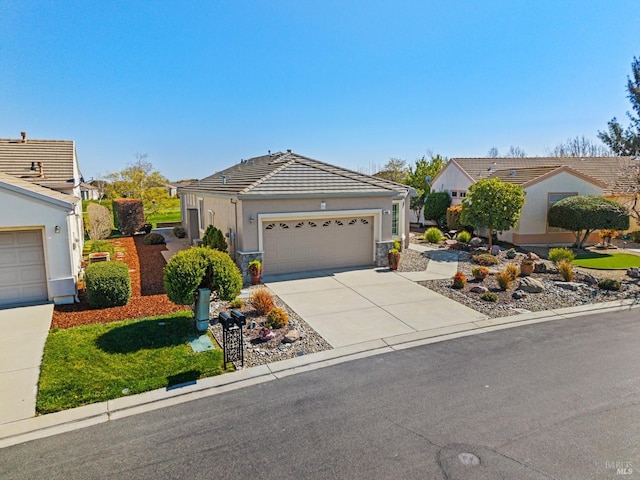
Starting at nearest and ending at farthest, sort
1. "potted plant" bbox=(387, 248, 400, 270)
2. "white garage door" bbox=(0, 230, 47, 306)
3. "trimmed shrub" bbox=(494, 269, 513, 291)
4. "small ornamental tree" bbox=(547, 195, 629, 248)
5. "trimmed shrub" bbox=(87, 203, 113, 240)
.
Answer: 1. "white garage door" bbox=(0, 230, 47, 306)
2. "trimmed shrub" bbox=(494, 269, 513, 291)
3. "potted plant" bbox=(387, 248, 400, 270)
4. "small ornamental tree" bbox=(547, 195, 629, 248)
5. "trimmed shrub" bbox=(87, 203, 113, 240)

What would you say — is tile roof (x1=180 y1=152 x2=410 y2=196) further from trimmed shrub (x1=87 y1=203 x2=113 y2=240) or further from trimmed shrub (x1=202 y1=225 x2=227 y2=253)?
trimmed shrub (x1=87 y1=203 x2=113 y2=240)

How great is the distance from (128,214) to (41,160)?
9896 millimetres

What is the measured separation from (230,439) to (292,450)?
2.96 feet

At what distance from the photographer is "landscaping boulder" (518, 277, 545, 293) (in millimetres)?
13109

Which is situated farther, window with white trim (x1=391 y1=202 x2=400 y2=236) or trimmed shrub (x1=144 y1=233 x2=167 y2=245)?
trimmed shrub (x1=144 y1=233 x2=167 y2=245)

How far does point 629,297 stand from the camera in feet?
42.4

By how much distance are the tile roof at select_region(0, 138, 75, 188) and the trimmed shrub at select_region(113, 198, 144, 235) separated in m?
7.36

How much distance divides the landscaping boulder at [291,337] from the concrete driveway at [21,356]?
4599 mm

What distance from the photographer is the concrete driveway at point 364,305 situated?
9.91m

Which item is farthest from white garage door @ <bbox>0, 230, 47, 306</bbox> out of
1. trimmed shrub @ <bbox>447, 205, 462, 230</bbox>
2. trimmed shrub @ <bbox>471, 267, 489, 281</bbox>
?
trimmed shrub @ <bbox>447, 205, 462, 230</bbox>

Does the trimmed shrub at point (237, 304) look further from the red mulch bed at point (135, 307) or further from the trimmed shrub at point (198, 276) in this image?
the trimmed shrub at point (198, 276)

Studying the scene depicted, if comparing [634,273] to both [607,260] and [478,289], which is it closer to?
[607,260]

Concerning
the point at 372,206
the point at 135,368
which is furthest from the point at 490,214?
the point at 135,368

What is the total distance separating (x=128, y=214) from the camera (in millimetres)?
26297
